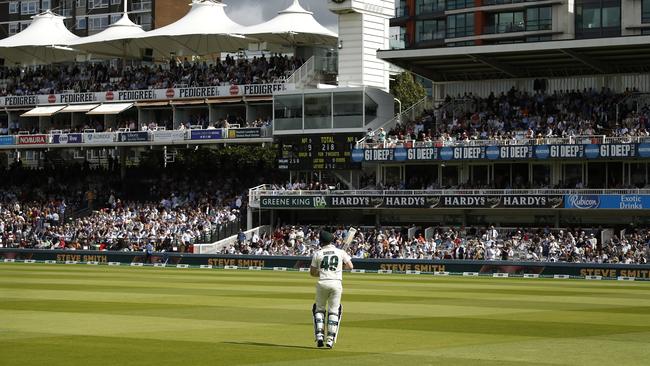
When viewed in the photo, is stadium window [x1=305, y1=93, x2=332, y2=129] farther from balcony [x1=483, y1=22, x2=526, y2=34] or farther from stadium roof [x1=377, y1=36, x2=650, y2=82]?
balcony [x1=483, y1=22, x2=526, y2=34]

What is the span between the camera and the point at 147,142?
66.2 metres

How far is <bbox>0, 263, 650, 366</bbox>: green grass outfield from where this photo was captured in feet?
48.6

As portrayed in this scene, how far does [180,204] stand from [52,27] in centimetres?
1969

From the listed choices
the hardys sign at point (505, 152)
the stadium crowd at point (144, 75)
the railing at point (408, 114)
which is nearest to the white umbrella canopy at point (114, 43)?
the stadium crowd at point (144, 75)

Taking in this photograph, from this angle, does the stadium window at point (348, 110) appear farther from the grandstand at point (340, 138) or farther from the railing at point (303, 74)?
the railing at point (303, 74)

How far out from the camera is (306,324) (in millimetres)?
20078

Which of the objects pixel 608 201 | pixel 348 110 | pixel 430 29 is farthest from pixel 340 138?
pixel 608 201

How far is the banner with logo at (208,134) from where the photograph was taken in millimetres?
63625

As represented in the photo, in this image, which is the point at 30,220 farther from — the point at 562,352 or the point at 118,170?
the point at 562,352

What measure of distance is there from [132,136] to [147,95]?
2.66 metres

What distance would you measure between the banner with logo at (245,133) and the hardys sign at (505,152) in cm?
648

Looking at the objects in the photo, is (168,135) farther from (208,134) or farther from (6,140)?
(6,140)

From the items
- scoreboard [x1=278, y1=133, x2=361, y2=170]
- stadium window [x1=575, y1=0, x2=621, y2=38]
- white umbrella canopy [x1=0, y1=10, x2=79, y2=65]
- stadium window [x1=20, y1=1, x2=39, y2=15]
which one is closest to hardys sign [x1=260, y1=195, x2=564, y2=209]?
scoreboard [x1=278, y1=133, x2=361, y2=170]

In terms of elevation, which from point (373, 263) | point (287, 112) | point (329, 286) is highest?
point (287, 112)
